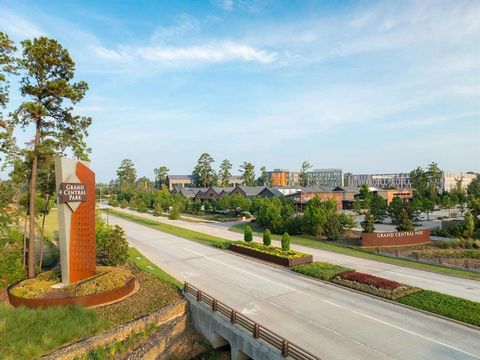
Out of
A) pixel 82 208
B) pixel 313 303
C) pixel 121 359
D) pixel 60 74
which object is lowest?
pixel 121 359

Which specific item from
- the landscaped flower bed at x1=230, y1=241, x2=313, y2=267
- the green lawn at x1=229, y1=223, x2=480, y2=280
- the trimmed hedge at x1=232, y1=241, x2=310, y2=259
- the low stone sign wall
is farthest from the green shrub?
the low stone sign wall

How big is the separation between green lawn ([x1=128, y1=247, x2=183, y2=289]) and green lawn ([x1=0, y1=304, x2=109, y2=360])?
20.2ft

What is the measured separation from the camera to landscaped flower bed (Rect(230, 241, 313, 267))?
82.4 feet

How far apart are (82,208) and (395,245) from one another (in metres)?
28.7

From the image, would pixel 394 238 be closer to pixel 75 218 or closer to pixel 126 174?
pixel 75 218

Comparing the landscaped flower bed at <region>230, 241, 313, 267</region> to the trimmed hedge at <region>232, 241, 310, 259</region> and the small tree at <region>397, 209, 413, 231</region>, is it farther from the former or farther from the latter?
the small tree at <region>397, 209, 413, 231</region>

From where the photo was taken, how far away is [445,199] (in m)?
62.2

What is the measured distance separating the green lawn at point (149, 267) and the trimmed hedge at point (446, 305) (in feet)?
43.9

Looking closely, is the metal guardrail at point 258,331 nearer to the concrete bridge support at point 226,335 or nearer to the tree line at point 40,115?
the concrete bridge support at point 226,335

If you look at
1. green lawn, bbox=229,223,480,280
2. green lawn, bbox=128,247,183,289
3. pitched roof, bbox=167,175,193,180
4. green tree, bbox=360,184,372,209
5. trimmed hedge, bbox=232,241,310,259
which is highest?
pitched roof, bbox=167,175,193,180

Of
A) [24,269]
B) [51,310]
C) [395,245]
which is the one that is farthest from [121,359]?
[395,245]

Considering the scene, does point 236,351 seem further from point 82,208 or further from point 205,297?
point 82,208

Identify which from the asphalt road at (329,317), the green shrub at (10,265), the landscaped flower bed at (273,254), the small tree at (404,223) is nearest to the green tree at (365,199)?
the small tree at (404,223)

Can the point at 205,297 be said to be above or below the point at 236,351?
above
